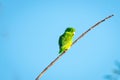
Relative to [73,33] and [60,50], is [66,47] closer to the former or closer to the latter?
[60,50]

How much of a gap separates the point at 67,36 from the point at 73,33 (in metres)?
0.09

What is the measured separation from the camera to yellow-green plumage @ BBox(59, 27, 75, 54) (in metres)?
1.57

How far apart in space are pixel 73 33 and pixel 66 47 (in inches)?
7.1

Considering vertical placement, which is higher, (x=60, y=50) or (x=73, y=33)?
(x=73, y=33)

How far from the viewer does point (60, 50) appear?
156cm

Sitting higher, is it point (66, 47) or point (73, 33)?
point (73, 33)

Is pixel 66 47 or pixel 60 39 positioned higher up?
pixel 60 39

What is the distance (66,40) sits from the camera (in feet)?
5.24

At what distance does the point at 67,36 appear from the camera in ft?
5.33

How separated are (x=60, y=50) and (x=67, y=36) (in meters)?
0.16

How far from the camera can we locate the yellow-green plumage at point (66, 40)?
1.57m

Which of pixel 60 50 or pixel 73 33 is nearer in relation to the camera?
pixel 60 50

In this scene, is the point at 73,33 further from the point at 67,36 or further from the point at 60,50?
the point at 60,50

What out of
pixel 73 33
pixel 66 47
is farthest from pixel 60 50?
pixel 73 33
